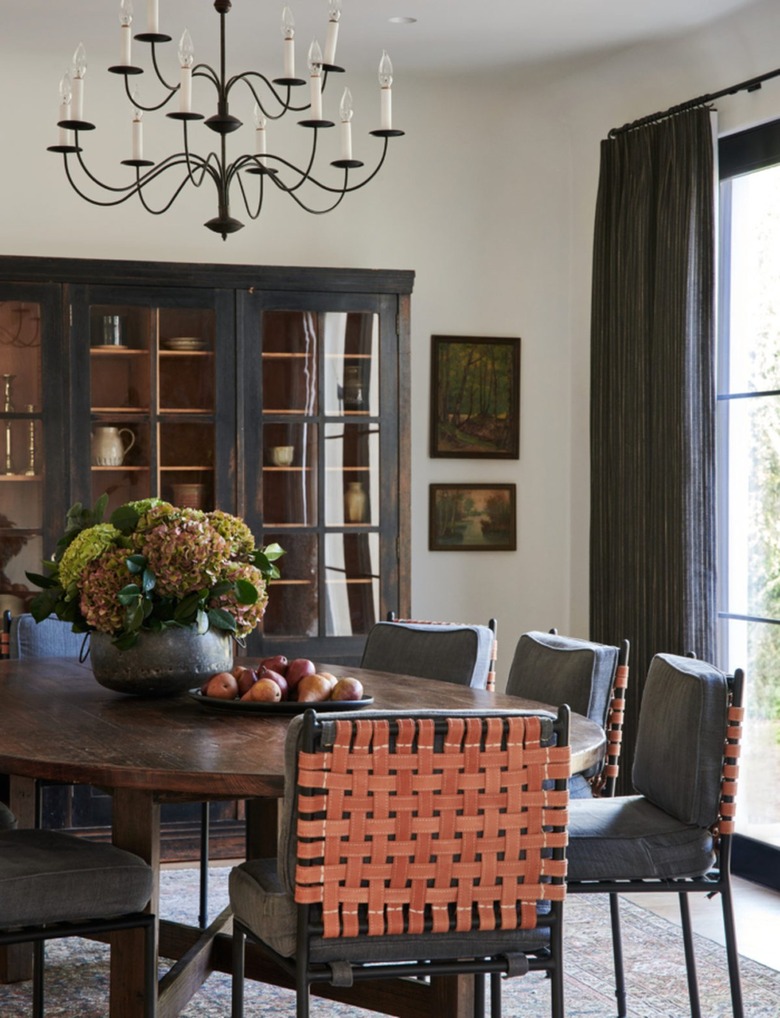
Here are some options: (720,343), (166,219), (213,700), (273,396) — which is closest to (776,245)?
(720,343)

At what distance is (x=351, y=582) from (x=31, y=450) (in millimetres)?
1229

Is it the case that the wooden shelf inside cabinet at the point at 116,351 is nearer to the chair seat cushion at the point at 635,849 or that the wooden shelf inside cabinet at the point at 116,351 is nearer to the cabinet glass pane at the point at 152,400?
the cabinet glass pane at the point at 152,400

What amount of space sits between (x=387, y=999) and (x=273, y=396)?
8.23ft

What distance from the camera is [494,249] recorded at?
5.66m

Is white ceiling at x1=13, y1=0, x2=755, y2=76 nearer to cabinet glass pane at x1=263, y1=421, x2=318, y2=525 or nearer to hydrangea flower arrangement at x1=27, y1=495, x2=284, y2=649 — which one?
cabinet glass pane at x1=263, y1=421, x2=318, y2=525

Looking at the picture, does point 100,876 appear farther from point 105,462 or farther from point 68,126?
point 105,462

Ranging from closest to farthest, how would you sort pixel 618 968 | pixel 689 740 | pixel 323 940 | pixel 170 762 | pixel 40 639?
pixel 323 940
pixel 170 762
pixel 689 740
pixel 618 968
pixel 40 639

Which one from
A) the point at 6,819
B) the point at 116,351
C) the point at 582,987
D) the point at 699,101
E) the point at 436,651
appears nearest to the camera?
the point at 6,819

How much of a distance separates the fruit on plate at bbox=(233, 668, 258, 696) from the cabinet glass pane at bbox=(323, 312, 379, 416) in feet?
7.04

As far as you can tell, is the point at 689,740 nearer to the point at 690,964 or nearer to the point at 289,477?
the point at 690,964

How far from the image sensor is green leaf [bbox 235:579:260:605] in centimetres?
303

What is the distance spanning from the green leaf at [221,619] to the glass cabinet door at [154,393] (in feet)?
6.15

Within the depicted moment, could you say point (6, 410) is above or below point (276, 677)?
→ above

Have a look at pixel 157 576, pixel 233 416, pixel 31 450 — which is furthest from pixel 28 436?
pixel 157 576
